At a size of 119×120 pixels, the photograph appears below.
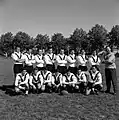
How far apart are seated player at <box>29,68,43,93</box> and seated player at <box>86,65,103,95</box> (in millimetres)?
2162

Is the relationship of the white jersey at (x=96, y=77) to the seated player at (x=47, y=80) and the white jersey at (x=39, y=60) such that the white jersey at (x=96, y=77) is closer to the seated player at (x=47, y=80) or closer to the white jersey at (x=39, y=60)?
the seated player at (x=47, y=80)

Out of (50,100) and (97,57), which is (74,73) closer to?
(97,57)

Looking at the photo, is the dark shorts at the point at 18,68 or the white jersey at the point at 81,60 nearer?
the white jersey at the point at 81,60

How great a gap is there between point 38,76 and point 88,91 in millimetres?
2320

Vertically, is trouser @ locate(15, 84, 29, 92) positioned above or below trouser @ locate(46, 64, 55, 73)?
below

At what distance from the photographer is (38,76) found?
796cm

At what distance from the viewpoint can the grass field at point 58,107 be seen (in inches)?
200

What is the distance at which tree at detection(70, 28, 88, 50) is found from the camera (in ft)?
201

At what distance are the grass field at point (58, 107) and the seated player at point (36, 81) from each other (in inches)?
17.5

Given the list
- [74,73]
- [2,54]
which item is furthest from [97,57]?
[2,54]

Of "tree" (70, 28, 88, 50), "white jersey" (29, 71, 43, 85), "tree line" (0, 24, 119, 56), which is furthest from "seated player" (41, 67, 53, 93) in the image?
"tree" (70, 28, 88, 50)

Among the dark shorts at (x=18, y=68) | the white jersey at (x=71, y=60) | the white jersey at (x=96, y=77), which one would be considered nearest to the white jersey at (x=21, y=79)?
the dark shorts at (x=18, y=68)

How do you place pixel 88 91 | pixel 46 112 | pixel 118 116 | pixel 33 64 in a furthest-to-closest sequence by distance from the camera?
pixel 33 64 < pixel 88 91 < pixel 46 112 < pixel 118 116

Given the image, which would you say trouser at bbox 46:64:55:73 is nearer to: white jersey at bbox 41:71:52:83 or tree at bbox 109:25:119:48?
white jersey at bbox 41:71:52:83
